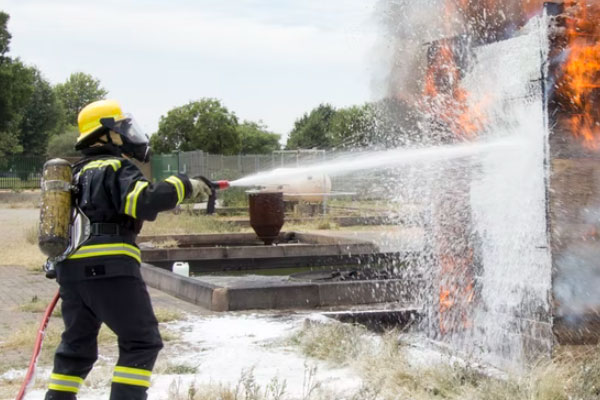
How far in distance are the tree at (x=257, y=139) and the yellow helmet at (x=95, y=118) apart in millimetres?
83794

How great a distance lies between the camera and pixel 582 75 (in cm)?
531

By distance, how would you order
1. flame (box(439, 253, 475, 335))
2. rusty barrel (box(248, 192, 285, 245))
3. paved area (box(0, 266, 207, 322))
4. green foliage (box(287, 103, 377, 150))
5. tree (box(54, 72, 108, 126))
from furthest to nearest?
tree (box(54, 72, 108, 126)), green foliage (box(287, 103, 377, 150)), rusty barrel (box(248, 192, 285, 245)), paved area (box(0, 266, 207, 322)), flame (box(439, 253, 475, 335))

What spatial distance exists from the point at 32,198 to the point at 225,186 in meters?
34.0

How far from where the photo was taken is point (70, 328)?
4.46m

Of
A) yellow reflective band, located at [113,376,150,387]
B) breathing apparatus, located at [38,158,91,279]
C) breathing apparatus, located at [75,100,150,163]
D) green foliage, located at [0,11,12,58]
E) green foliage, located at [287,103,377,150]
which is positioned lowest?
yellow reflective band, located at [113,376,150,387]

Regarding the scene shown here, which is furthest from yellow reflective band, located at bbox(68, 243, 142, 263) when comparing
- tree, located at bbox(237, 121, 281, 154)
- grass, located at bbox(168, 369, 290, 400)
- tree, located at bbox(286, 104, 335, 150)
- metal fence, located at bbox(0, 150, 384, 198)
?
tree, located at bbox(237, 121, 281, 154)

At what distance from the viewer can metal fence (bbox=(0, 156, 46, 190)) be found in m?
45.5

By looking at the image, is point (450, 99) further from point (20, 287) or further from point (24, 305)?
point (20, 287)

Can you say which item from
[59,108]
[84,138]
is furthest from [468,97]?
[59,108]

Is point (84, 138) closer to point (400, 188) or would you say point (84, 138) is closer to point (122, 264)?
point (122, 264)

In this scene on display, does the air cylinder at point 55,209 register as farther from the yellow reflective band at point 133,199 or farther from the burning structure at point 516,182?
the burning structure at point 516,182

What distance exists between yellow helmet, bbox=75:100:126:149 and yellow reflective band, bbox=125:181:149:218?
1.85ft

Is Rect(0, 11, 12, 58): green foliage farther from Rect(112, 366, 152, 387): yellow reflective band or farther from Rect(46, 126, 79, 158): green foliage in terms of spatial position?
Rect(112, 366, 152, 387): yellow reflective band

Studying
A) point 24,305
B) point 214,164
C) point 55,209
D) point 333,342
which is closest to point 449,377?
point 333,342
